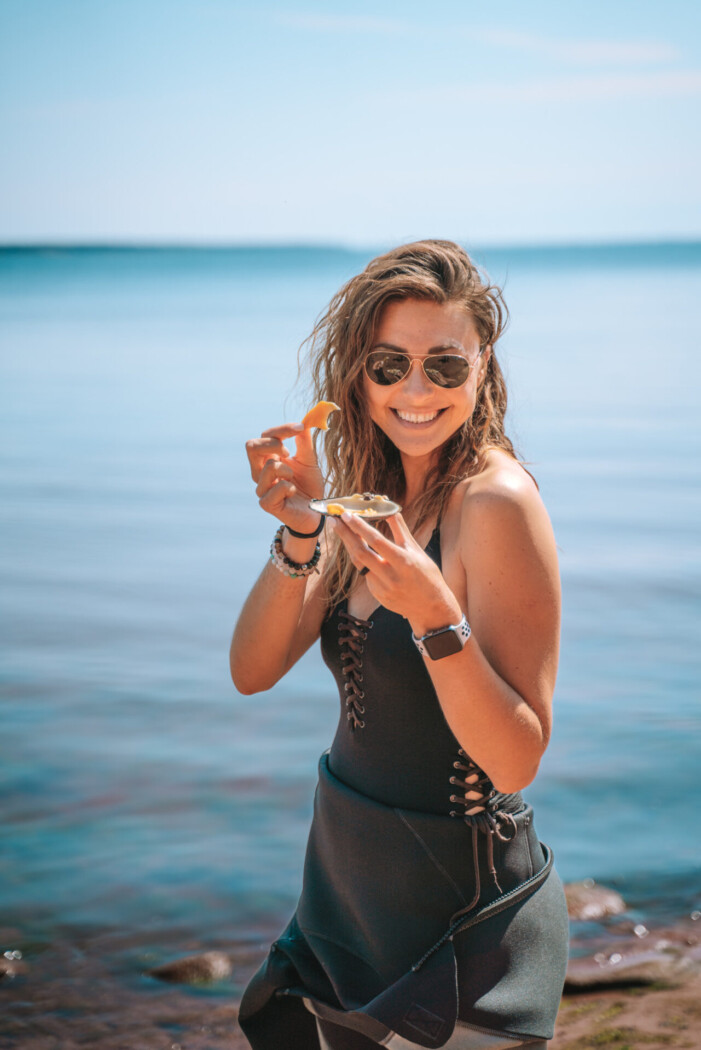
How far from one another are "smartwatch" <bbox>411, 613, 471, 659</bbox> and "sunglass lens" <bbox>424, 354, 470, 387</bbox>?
659 millimetres

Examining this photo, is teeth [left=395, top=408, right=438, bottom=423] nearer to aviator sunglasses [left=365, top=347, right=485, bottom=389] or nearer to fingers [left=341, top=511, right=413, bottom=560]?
aviator sunglasses [left=365, top=347, right=485, bottom=389]

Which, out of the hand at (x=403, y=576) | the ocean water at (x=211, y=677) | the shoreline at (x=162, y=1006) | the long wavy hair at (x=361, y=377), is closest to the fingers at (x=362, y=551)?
the hand at (x=403, y=576)

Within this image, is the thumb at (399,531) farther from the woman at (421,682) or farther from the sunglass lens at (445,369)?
the sunglass lens at (445,369)

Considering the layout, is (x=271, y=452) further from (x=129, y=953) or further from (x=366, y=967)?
(x=129, y=953)

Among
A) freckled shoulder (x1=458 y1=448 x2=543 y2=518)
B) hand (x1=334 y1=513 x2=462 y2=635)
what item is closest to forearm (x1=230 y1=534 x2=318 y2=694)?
Result: freckled shoulder (x1=458 y1=448 x2=543 y2=518)

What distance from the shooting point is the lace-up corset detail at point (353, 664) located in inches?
94.7

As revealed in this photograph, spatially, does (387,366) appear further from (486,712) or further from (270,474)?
(486,712)

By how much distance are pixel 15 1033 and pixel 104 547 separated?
7672 mm

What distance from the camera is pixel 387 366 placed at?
2.53 metres

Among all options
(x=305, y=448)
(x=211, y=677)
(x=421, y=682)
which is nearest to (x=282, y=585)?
(x=305, y=448)

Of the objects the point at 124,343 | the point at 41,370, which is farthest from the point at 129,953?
the point at 124,343

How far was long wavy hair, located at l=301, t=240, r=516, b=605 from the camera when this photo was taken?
8.34 ft

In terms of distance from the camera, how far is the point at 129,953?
508cm

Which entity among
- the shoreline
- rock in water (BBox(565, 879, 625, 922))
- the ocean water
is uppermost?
the ocean water
